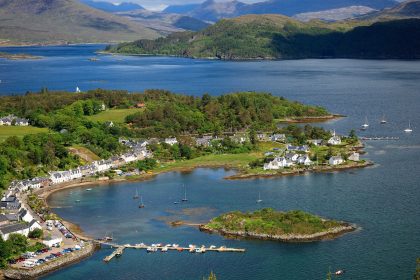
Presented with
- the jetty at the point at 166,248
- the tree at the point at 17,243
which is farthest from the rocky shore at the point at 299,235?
the tree at the point at 17,243

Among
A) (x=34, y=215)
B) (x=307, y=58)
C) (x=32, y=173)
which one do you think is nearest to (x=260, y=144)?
(x=32, y=173)

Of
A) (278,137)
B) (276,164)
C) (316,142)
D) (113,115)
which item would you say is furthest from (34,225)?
(113,115)

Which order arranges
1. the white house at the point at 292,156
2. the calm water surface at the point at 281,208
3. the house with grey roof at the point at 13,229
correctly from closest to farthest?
the calm water surface at the point at 281,208, the house with grey roof at the point at 13,229, the white house at the point at 292,156

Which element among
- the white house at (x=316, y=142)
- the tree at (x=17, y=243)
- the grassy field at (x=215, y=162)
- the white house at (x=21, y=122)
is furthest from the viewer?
the white house at (x=21, y=122)

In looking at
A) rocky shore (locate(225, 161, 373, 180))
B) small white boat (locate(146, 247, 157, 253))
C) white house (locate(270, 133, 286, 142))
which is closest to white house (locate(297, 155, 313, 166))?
rocky shore (locate(225, 161, 373, 180))

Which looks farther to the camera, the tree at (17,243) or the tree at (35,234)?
the tree at (35,234)

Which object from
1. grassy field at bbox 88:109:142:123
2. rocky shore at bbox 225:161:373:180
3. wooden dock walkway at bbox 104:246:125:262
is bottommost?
wooden dock walkway at bbox 104:246:125:262

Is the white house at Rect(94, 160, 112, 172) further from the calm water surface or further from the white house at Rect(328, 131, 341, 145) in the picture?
the white house at Rect(328, 131, 341, 145)

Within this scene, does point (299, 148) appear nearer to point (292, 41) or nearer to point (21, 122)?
point (21, 122)

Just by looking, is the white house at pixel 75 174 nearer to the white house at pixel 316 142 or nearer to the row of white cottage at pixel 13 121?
the row of white cottage at pixel 13 121
